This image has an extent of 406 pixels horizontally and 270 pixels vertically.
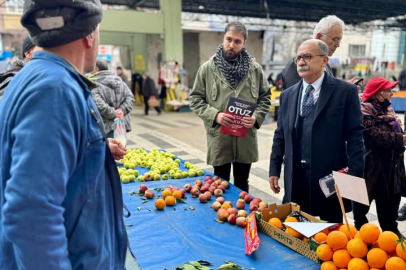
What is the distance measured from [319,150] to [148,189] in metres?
1.56

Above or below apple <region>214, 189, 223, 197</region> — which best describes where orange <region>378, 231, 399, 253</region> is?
above

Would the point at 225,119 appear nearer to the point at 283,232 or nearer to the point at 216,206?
the point at 216,206

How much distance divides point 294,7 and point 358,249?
21.5 metres

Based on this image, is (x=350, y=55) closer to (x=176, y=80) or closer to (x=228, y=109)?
(x=176, y=80)

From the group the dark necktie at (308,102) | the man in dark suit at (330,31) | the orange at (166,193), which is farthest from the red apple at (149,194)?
the man in dark suit at (330,31)

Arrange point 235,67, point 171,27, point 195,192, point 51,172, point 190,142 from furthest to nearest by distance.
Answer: point 171,27
point 190,142
point 235,67
point 195,192
point 51,172

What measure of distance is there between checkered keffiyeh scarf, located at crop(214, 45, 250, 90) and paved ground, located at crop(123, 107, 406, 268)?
179 cm

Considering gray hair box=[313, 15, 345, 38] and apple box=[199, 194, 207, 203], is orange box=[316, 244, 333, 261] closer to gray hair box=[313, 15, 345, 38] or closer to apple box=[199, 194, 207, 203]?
apple box=[199, 194, 207, 203]

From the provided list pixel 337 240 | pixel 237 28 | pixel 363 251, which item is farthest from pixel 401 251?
pixel 237 28

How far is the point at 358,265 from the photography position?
1.65 meters

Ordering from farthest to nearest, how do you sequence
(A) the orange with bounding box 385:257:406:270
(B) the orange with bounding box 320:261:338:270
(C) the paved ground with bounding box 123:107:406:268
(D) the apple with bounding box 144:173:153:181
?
1. (C) the paved ground with bounding box 123:107:406:268
2. (D) the apple with bounding box 144:173:153:181
3. (B) the orange with bounding box 320:261:338:270
4. (A) the orange with bounding box 385:257:406:270

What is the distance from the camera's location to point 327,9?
71.3 ft

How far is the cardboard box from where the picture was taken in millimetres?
1877

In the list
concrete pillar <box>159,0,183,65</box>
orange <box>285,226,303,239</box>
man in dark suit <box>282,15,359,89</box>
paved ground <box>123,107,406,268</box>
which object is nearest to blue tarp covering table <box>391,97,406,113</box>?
paved ground <box>123,107,406,268</box>
